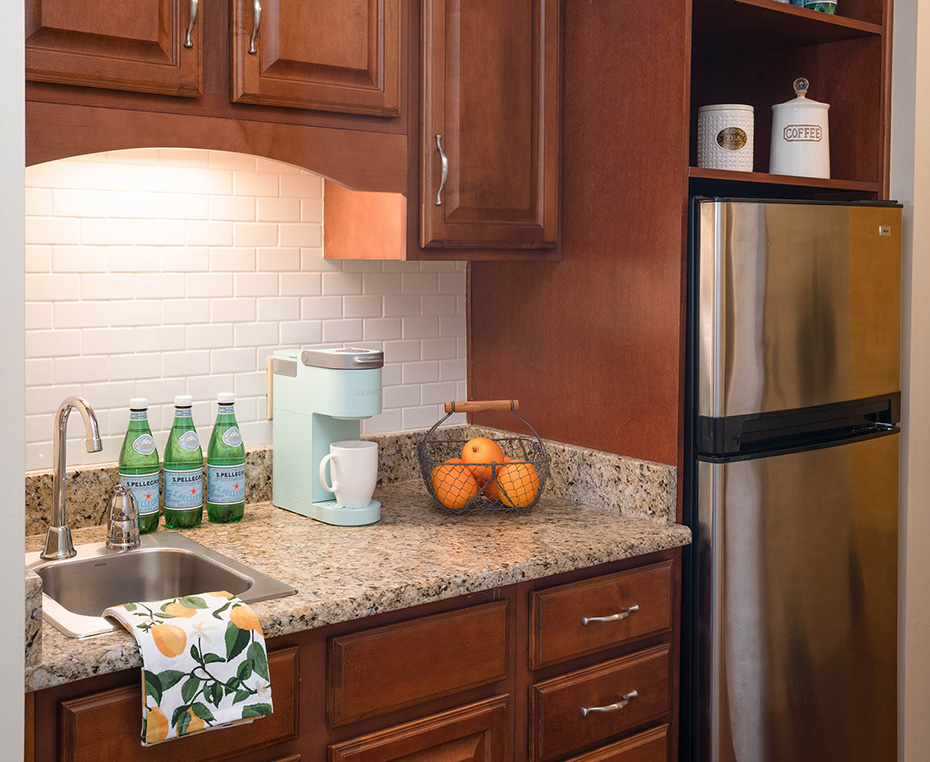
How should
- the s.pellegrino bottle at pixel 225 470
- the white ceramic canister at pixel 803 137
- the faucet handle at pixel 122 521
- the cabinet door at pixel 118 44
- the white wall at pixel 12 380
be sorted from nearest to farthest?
the white wall at pixel 12 380
the cabinet door at pixel 118 44
the faucet handle at pixel 122 521
the s.pellegrino bottle at pixel 225 470
the white ceramic canister at pixel 803 137

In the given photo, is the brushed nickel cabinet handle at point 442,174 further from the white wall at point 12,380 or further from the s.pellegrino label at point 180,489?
the white wall at point 12,380

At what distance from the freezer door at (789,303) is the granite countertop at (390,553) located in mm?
267

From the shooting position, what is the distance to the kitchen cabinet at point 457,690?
140 centimetres

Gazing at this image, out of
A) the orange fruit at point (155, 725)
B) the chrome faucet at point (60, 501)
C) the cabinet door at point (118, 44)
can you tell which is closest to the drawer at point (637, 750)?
the orange fruit at point (155, 725)

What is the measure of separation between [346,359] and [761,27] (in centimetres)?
125

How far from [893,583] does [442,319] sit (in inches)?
49.8

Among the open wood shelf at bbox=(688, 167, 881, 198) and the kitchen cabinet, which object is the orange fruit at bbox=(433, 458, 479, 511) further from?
the open wood shelf at bbox=(688, 167, 881, 198)

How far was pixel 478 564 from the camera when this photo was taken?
5.83 ft

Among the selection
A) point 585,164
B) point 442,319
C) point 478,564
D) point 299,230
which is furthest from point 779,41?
point 478,564

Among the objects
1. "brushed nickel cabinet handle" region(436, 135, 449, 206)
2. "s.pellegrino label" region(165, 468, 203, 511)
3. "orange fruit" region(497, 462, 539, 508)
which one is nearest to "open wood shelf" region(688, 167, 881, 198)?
"brushed nickel cabinet handle" region(436, 135, 449, 206)

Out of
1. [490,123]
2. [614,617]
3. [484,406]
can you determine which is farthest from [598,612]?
[490,123]

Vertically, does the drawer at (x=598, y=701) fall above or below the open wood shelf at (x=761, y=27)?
below

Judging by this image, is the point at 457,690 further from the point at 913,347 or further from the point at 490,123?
the point at 913,347

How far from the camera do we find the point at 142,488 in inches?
76.5
